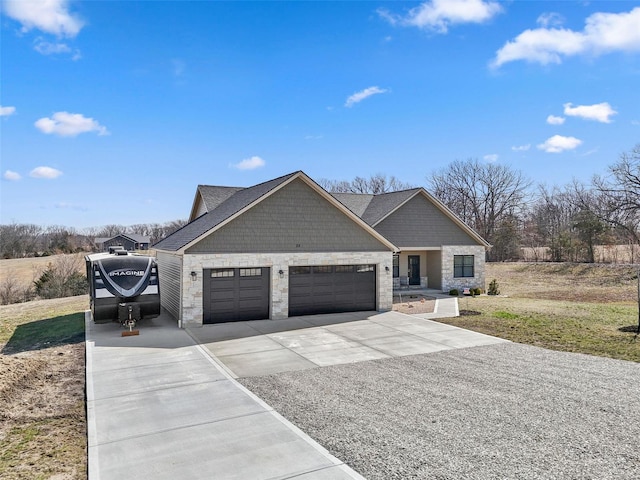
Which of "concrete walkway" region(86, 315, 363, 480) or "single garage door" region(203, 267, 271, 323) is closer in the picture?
"concrete walkway" region(86, 315, 363, 480)

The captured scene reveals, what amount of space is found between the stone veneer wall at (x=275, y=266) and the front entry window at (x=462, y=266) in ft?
31.2

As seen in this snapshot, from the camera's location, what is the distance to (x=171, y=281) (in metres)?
17.1

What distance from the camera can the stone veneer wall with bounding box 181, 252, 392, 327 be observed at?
1466 cm

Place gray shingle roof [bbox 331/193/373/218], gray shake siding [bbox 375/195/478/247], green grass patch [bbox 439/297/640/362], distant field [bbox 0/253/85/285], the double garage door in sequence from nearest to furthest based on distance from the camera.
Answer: green grass patch [bbox 439/297/640/362] < the double garage door < gray shake siding [bbox 375/195/478/247] < gray shingle roof [bbox 331/193/373/218] < distant field [bbox 0/253/85/285]

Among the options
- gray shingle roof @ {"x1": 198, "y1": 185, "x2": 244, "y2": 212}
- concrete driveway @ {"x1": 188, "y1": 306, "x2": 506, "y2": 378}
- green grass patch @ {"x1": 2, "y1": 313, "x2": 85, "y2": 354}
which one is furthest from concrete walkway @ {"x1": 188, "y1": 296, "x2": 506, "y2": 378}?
gray shingle roof @ {"x1": 198, "y1": 185, "x2": 244, "y2": 212}

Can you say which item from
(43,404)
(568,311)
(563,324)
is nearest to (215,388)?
(43,404)

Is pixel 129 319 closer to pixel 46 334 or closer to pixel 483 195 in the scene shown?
pixel 46 334

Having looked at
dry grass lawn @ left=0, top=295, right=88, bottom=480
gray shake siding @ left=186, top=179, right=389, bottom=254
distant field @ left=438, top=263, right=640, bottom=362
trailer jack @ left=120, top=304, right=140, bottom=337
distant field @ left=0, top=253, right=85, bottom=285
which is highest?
gray shake siding @ left=186, top=179, right=389, bottom=254

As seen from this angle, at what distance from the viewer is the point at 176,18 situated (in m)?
14.1

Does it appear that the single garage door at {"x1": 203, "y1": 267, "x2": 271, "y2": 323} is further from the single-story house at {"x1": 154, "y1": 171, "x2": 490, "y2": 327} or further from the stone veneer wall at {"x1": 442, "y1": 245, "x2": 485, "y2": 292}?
the stone veneer wall at {"x1": 442, "y1": 245, "x2": 485, "y2": 292}

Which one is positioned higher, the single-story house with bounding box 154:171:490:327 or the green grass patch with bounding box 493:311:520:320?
the single-story house with bounding box 154:171:490:327

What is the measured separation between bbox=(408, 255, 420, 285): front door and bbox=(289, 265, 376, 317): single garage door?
9.32 m

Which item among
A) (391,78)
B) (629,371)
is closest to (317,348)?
(629,371)

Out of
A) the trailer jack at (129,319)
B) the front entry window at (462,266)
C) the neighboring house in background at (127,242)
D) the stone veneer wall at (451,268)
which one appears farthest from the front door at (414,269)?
the neighboring house in background at (127,242)
